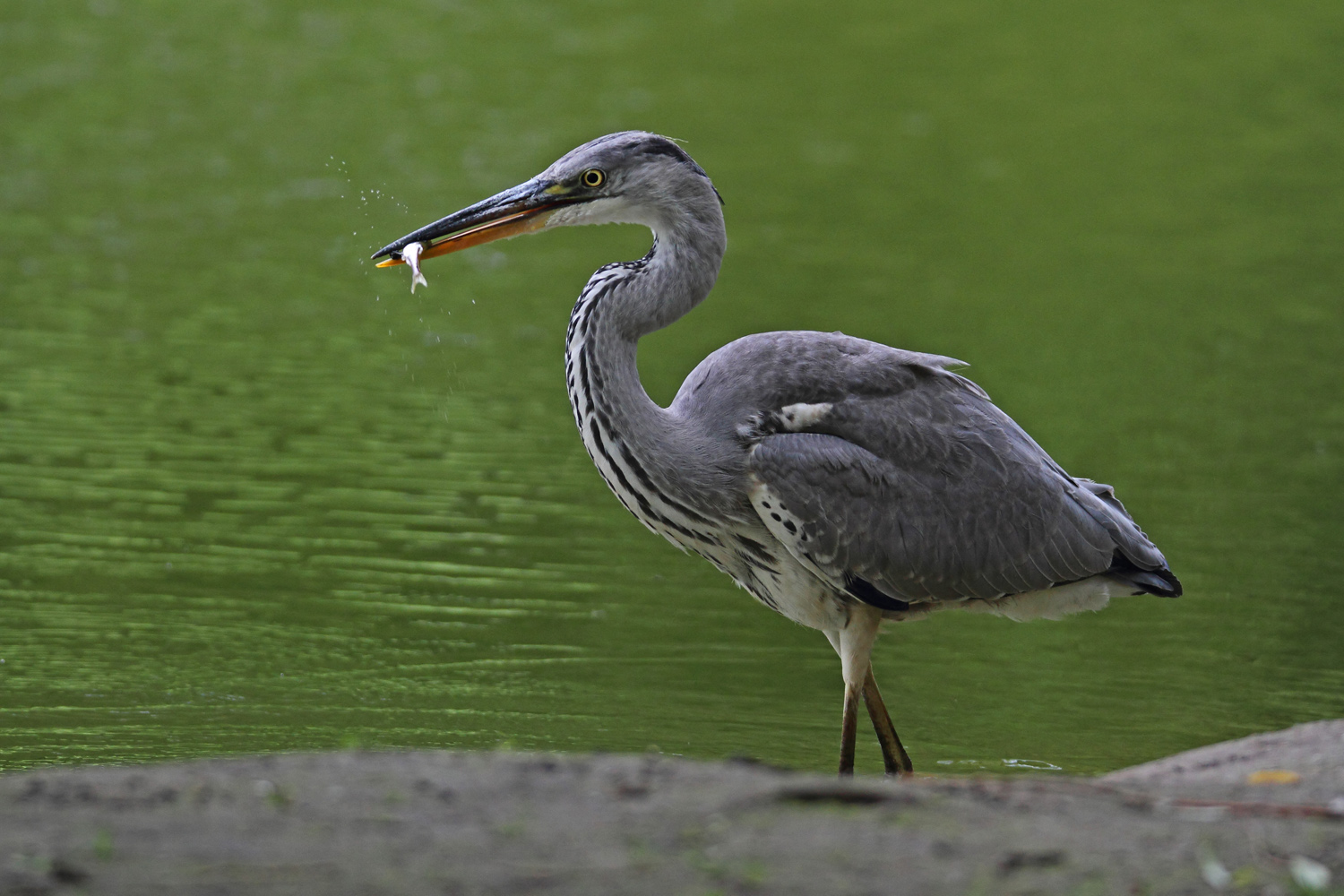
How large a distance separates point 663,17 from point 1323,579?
1959cm

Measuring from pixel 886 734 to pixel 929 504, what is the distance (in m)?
0.97

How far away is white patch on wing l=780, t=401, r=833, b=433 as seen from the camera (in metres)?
7.63

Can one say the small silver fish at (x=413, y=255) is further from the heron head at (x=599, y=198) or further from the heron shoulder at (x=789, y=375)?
the heron shoulder at (x=789, y=375)

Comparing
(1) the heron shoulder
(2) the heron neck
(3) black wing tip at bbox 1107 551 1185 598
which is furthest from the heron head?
(3) black wing tip at bbox 1107 551 1185 598

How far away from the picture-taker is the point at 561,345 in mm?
15461

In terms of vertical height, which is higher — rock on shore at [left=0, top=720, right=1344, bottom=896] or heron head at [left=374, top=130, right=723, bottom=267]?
heron head at [left=374, top=130, right=723, bottom=267]

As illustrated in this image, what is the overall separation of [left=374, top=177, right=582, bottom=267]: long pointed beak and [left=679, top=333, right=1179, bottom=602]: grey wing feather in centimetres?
107

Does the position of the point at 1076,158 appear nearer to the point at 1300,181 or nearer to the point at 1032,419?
the point at 1300,181

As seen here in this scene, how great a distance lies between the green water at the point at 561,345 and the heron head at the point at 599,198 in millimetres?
2268

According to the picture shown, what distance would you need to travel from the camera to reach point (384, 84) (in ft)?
79.4

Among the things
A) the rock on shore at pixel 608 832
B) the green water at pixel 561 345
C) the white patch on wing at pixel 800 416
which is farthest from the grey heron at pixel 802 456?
the rock on shore at pixel 608 832

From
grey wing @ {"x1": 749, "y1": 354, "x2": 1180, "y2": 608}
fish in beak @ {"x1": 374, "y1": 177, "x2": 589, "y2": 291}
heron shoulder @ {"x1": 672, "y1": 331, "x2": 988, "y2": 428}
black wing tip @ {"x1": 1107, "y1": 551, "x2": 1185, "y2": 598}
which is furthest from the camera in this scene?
black wing tip @ {"x1": 1107, "y1": 551, "x2": 1185, "y2": 598}

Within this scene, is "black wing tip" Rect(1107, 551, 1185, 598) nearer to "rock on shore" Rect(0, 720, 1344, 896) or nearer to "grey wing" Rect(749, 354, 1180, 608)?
"grey wing" Rect(749, 354, 1180, 608)

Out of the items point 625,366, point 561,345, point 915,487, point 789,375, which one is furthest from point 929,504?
point 561,345
